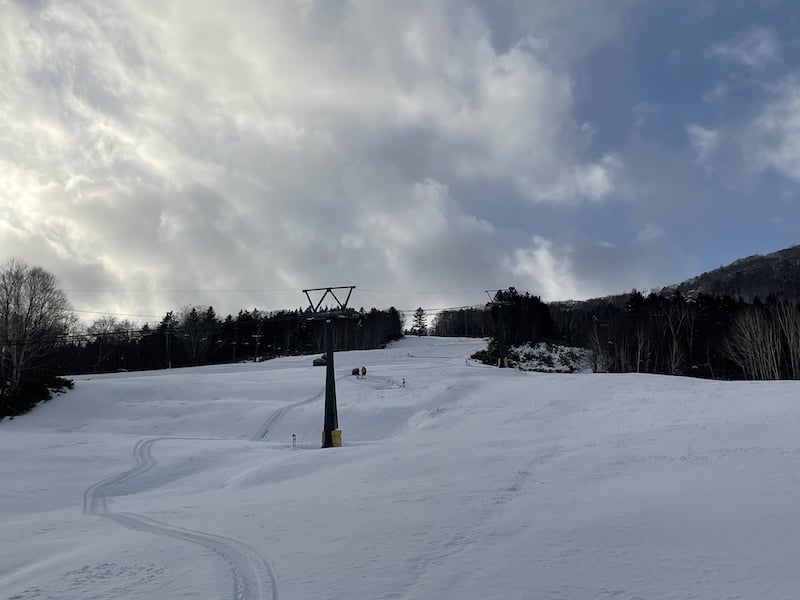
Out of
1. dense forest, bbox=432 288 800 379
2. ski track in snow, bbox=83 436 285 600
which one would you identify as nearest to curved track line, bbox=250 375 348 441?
ski track in snow, bbox=83 436 285 600

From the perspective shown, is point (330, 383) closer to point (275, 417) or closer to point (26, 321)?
point (275, 417)

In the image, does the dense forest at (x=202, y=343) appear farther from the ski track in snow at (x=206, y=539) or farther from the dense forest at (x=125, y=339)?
the ski track in snow at (x=206, y=539)

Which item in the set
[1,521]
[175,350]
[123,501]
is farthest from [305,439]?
[175,350]

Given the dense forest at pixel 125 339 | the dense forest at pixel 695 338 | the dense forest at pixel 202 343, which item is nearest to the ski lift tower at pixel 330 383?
the dense forest at pixel 125 339

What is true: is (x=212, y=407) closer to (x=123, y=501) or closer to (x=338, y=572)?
(x=123, y=501)

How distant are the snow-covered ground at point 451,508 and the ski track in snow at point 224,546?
56 millimetres

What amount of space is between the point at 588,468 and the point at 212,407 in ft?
96.7

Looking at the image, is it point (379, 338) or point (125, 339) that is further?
point (379, 338)

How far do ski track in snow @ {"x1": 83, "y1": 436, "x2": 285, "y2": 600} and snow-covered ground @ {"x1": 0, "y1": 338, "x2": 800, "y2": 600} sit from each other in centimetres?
6

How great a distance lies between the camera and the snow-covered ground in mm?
7008

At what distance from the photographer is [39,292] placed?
140 feet

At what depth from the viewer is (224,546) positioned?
30.4ft

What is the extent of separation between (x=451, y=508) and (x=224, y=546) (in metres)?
4.59

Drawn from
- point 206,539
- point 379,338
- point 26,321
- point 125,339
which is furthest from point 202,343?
point 206,539
